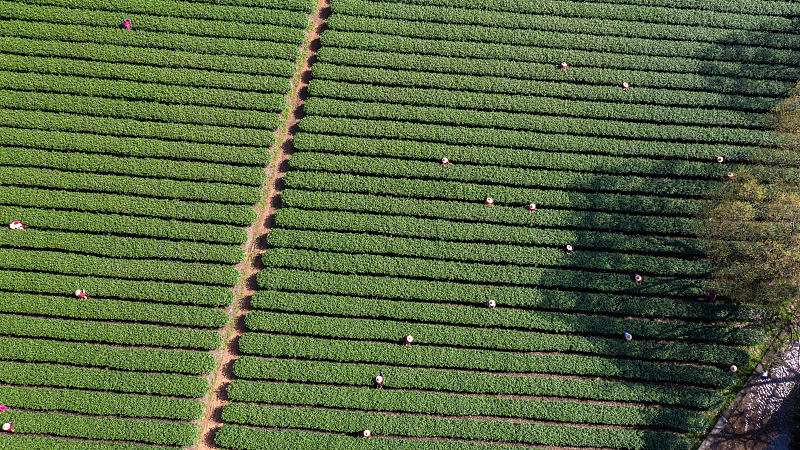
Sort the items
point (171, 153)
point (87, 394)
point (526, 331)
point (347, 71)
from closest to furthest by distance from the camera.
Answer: point (87, 394) < point (526, 331) < point (171, 153) < point (347, 71)

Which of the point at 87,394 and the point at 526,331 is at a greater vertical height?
the point at 526,331

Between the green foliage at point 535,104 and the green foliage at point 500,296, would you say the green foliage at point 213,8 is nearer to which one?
the green foliage at point 535,104

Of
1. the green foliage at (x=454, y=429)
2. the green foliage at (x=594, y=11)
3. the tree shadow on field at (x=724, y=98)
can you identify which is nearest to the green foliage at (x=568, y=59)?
the tree shadow on field at (x=724, y=98)

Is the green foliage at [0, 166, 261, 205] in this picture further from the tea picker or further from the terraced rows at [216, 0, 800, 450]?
the tea picker

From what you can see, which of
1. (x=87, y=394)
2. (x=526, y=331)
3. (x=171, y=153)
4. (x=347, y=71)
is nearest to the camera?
(x=87, y=394)

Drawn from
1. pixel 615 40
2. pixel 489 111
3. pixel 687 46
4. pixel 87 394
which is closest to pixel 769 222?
pixel 687 46

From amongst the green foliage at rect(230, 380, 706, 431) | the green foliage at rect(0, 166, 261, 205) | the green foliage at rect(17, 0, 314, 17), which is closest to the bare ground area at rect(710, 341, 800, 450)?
the green foliage at rect(230, 380, 706, 431)

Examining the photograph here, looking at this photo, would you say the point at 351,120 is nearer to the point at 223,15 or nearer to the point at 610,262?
the point at 223,15
